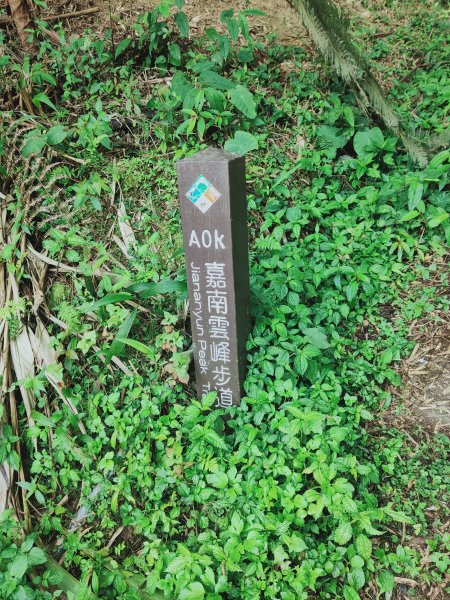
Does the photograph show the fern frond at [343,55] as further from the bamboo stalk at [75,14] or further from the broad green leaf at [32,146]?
the bamboo stalk at [75,14]

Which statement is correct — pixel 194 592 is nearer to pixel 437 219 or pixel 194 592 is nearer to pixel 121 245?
pixel 121 245

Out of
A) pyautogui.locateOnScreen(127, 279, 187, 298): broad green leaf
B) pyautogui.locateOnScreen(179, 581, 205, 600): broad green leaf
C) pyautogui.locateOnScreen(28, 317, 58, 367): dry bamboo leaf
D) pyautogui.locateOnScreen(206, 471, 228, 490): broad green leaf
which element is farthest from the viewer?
pyautogui.locateOnScreen(28, 317, 58, 367): dry bamboo leaf

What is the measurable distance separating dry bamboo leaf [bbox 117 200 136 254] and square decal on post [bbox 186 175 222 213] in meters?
1.48

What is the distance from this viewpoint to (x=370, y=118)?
14.9 ft

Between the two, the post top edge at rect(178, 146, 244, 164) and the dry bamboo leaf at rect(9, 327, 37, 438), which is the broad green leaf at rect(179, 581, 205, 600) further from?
the post top edge at rect(178, 146, 244, 164)

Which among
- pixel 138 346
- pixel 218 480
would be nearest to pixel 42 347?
pixel 138 346

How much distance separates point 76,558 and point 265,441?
51.1 inches

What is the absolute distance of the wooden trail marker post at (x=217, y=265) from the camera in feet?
7.80

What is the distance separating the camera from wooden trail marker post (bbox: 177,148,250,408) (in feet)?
7.80

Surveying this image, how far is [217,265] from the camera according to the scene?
2.59 metres

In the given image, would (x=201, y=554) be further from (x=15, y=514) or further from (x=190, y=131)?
(x=190, y=131)

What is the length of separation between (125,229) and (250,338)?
1.62 meters

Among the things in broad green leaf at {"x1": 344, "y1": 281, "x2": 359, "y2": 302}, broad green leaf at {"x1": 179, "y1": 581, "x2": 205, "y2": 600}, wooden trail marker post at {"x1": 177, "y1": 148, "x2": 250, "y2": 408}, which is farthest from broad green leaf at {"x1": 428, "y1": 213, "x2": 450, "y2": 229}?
broad green leaf at {"x1": 179, "y1": 581, "x2": 205, "y2": 600}

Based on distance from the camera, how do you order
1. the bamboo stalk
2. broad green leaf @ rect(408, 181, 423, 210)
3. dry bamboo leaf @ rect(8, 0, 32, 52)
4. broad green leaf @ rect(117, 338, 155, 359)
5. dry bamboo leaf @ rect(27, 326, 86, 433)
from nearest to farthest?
broad green leaf @ rect(117, 338, 155, 359) → dry bamboo leaf @ rect(27, 326, 86, 433) → broad green leaf @ rect(408, 181, 423, 210) → dry bamboo leaf @ rect(8, 0, 32, 52) → the bamboo stalk
